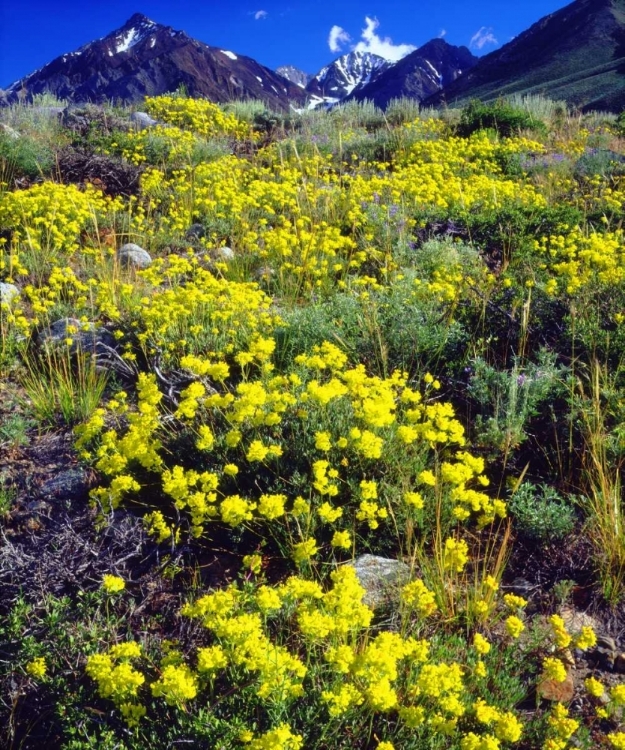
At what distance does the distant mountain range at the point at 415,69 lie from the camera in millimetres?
38812

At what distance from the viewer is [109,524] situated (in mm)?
2727

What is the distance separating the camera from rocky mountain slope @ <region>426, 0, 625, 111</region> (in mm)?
31656

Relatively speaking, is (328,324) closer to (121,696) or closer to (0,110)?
(121,696)

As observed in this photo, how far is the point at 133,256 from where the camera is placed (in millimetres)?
6008

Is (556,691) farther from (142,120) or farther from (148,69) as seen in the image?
(148,69)

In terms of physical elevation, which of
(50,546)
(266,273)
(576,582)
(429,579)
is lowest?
(576,582)

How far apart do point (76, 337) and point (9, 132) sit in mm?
6458

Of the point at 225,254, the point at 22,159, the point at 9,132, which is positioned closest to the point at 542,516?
the point at 225,254

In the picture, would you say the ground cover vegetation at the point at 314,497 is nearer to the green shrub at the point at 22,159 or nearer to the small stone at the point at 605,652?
the small stone at the point at 605,652

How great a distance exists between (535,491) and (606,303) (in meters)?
1.94

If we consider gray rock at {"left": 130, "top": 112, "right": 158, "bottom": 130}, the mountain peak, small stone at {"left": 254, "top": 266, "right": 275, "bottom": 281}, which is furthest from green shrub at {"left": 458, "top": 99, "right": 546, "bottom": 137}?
the mountain peak

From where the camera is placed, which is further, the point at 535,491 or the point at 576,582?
the point at 535,491

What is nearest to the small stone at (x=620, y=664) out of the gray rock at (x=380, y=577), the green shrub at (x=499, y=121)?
the gray rock at (x=380, y=577)

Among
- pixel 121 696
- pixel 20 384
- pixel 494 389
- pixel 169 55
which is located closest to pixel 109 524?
pixel 121 696
